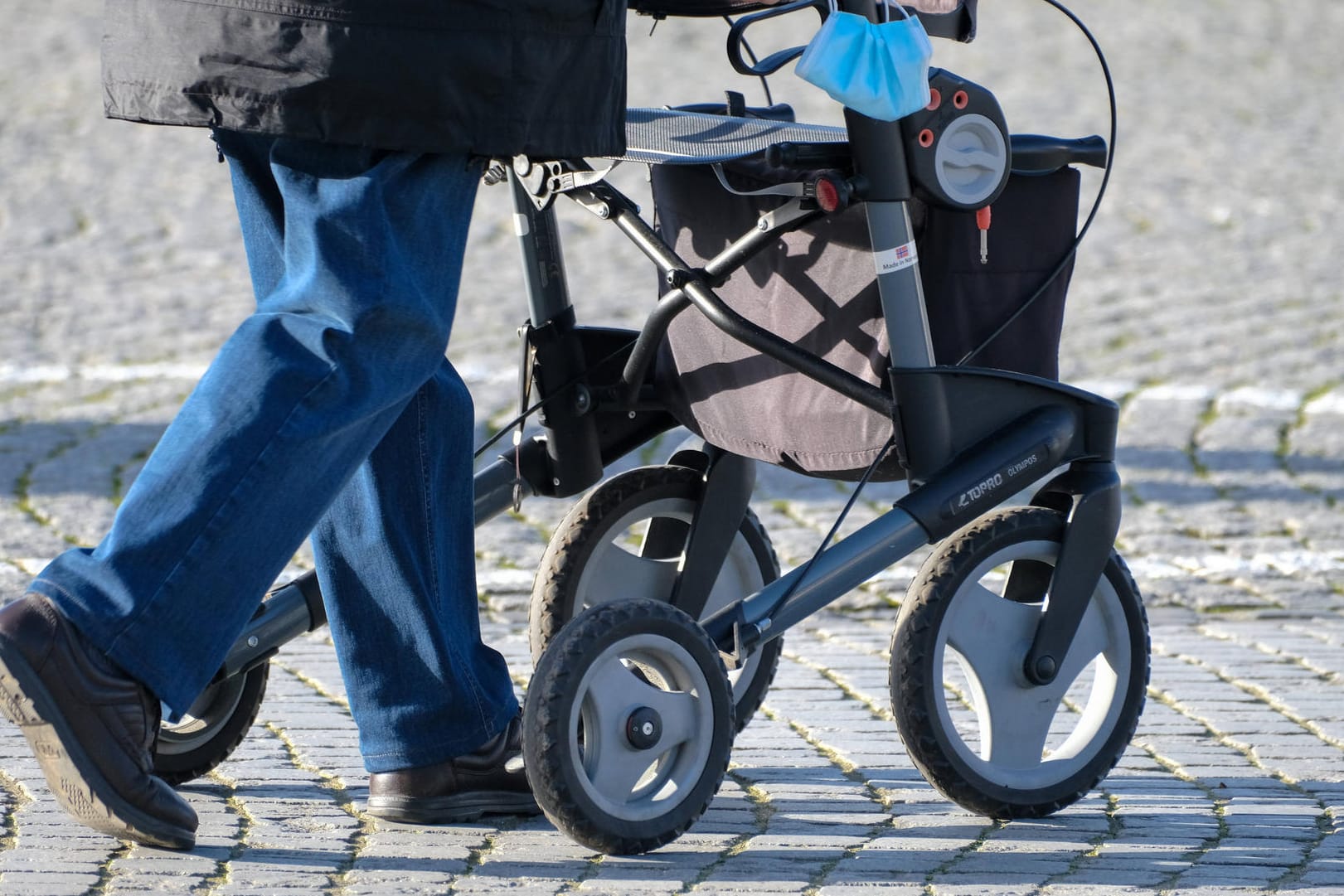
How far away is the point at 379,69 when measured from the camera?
231cm

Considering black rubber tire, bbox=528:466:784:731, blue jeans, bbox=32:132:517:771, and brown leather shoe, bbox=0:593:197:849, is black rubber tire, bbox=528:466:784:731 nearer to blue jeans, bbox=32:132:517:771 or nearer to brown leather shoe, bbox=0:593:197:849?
blue jeans, bbox=32:132:517:771

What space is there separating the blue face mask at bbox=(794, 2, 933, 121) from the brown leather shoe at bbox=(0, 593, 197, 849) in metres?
1.11

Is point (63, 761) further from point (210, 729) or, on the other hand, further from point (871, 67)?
point (871, 67)

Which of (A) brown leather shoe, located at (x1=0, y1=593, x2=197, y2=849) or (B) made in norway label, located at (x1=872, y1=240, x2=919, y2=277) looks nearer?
(A) brown leather shoe, located at (x1=0, y1=593, x2=197, y2=849)

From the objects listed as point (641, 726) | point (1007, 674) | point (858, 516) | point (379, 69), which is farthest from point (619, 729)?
point (858, 516)

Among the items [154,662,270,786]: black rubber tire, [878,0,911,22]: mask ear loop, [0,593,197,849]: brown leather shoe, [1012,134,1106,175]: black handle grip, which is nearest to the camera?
[0,593,197,849]: brown leather shoe

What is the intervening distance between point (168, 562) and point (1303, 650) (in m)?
2.51

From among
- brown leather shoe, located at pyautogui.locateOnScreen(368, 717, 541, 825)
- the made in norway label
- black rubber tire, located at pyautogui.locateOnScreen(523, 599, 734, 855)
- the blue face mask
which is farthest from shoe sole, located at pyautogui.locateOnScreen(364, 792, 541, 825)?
the blue face mask

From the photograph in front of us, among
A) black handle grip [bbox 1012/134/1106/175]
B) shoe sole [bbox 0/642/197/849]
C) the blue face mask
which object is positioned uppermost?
the blue face mask

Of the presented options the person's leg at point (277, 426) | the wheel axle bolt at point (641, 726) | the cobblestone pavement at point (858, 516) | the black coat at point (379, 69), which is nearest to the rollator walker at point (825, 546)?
the wheel axle bolt at point (641, 726)

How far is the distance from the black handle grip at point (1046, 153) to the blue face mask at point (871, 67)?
0.79 feet

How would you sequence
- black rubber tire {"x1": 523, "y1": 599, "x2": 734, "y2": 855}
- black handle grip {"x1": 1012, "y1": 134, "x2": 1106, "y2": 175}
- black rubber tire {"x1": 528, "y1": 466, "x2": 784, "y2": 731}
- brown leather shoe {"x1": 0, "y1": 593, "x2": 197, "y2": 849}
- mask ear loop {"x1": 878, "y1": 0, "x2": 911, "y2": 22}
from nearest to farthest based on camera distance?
1. brown leather shoe {"x1": 0, "y1": 593, "x2": 197, "y2": 849}
2. black rubber tire {"x1": 523, "y1": 599, "x2": 734, "y2": 855}
3. mask ear loop {"x1": 878, "y1": 0, "x2": 911, "y2": 22}
4. black handle grip {"x1": 1012, "y1": 134, "x2": 1106, "y2": 175}
5. black rubber tire {"x1": 528, "y1": 466, "x2": 784, "y2": 731}

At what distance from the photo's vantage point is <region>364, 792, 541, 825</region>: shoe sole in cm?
275

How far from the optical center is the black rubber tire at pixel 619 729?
248cm
